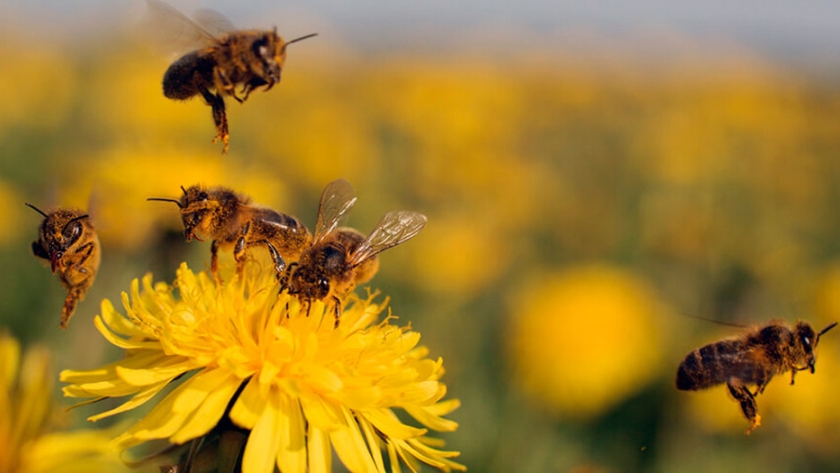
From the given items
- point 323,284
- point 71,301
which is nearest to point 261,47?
point 323,284

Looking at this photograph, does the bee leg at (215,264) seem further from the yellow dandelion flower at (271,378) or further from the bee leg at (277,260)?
the bee leg at (277,260)

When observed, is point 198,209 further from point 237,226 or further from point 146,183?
point 146,183

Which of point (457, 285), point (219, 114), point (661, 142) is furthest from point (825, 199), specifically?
point (219, 114)

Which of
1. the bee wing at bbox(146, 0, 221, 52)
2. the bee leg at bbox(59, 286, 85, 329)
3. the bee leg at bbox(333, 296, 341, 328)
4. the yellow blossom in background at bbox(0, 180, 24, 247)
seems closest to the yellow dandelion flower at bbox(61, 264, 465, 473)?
the bee leg at bbox(333, 296, 341, 328)

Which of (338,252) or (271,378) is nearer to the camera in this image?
(271,378)

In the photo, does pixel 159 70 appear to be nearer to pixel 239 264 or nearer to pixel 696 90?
pixel 239 264

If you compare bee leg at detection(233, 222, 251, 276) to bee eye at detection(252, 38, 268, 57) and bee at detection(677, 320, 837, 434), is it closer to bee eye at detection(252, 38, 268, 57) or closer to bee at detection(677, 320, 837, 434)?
bee eye at detection(252, 38, 268, 57)

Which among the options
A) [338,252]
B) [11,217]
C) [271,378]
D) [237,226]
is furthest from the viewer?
[11,217]

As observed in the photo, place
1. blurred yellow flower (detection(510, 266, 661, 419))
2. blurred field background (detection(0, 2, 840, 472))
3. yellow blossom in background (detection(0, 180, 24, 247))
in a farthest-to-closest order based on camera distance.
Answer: yellow blossom in background (detection(0, 180, 24, 247)) < blurred yellow flower (detection(510, 266, 661, 419)) < blurred field background (detection(0, 2, 840, 472))
